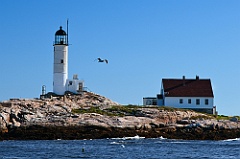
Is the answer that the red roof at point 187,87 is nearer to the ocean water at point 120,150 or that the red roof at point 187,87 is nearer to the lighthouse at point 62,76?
the lighthouse at point 62,76

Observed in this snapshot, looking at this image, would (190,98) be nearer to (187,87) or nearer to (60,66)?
(187,87)

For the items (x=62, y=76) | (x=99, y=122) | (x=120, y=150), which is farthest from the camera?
(x=62, y=76)

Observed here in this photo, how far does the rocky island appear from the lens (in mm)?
53406

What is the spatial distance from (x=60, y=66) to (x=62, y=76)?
1229 millimetres

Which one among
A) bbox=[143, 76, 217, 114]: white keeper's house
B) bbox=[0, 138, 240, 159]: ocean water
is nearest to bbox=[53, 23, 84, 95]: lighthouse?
bbox=[143, 76, 217, 114]: white keeper's house

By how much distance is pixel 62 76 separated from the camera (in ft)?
222

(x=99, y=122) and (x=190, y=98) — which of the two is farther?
(x=190, y=98)

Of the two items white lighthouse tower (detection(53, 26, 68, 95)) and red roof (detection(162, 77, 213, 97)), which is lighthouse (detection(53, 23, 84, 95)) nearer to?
white lighthouse tower (detection(53, 26, 68, 95))

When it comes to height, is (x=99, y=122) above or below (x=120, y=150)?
above

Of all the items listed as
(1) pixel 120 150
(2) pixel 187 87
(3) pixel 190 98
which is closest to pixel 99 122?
(1) pixel 120 150

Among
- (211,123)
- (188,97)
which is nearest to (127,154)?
(211,123)

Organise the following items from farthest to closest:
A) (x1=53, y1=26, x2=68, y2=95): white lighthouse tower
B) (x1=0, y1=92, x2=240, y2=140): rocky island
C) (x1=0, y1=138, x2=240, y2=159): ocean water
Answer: (x1=53, y1=26, x2=68, y2=95): white lighthouse tower, (x1=0, y1=92, x2=240, y2=140): rocky island, (x1=0, y1=138, x2=240, y2=159): ocean water

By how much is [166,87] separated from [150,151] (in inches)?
1192

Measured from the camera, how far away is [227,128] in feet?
189
